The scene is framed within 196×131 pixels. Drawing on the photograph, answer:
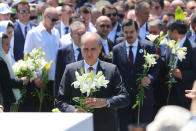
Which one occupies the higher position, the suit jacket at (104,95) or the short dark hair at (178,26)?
the short dark hair at (178,26)

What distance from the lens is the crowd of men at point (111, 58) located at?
5.79m

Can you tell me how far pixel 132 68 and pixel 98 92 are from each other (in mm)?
2144

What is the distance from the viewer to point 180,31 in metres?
8.65

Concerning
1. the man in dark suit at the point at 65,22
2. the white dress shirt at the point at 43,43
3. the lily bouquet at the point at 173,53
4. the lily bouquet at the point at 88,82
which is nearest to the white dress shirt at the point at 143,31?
the lily bouquet at the point at 173,53

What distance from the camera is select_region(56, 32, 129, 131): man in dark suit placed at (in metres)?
5.63

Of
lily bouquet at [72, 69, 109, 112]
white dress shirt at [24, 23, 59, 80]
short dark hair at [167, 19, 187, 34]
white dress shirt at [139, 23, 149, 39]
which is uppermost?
short dark hair at [167, 19, 187, 34]

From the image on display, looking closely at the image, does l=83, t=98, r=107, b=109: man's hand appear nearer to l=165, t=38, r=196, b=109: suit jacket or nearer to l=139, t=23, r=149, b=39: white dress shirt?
l=165, t=38, r=196, b=109: suit jacket

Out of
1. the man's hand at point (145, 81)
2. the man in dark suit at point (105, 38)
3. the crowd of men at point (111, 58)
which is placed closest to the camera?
the crowd of men at point (111, 58)

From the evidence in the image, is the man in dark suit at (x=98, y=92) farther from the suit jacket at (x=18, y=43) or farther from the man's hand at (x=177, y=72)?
the suit jacket at (x=18, y=43)

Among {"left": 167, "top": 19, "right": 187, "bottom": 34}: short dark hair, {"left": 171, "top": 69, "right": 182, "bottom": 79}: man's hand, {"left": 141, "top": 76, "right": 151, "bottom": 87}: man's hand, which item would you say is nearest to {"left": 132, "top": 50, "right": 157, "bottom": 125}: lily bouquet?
{"left": 141, "top": 76, "right": 151, "bottom": 87}: man's hand

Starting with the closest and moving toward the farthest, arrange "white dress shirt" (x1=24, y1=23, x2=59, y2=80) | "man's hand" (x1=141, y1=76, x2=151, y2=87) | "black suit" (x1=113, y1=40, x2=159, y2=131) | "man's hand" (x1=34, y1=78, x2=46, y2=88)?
"man's hand" (x1=141, y1=76, x2=151, y2=87), "black suit" (x1=113, y1=40, x2=159, y2=131), "man's hand" (x1=34, y1=78, x2=46, y2=88), "white dress shirt" (x1=24, y1=23, x2=59, y2=80)

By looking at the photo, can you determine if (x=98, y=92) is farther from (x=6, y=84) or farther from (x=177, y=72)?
(x=177, y=72)

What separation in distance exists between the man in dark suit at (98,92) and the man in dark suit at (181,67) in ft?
8.57

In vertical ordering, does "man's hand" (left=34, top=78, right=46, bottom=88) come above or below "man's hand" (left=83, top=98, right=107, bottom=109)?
below
